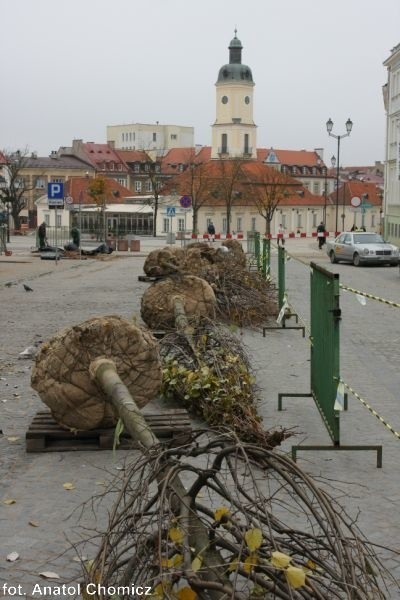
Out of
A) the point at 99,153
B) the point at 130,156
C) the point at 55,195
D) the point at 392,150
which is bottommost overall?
the point at 55,195

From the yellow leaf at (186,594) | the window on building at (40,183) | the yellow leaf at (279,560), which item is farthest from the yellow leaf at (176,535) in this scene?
the window on building at (40,183)

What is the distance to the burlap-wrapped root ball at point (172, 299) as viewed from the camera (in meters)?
12.5

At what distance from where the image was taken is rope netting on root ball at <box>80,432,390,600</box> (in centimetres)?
325

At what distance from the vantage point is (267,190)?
95.8 m

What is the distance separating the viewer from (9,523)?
564 centimetres

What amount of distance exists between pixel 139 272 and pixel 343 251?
10.3m

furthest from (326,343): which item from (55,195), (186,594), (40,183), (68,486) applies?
(40,183)

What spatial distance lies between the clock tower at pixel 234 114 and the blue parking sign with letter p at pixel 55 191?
295 feet

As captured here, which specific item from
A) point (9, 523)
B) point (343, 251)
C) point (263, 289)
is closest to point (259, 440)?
point (9, 523)

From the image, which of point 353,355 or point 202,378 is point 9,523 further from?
point 353,355

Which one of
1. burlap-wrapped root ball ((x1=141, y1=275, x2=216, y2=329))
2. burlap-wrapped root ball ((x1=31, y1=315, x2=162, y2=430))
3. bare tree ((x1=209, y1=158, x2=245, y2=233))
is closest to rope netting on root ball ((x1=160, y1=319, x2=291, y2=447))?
burlap-wrapped root ball ((x1=31, y1=315, x2=162, y2=430))

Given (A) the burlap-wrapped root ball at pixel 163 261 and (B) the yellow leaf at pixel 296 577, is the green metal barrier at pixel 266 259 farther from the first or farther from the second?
(B) the yellow leaf at pixel 296 577

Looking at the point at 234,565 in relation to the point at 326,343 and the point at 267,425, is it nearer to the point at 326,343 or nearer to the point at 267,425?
the point at 326,343

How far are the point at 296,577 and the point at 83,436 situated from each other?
444 cm
